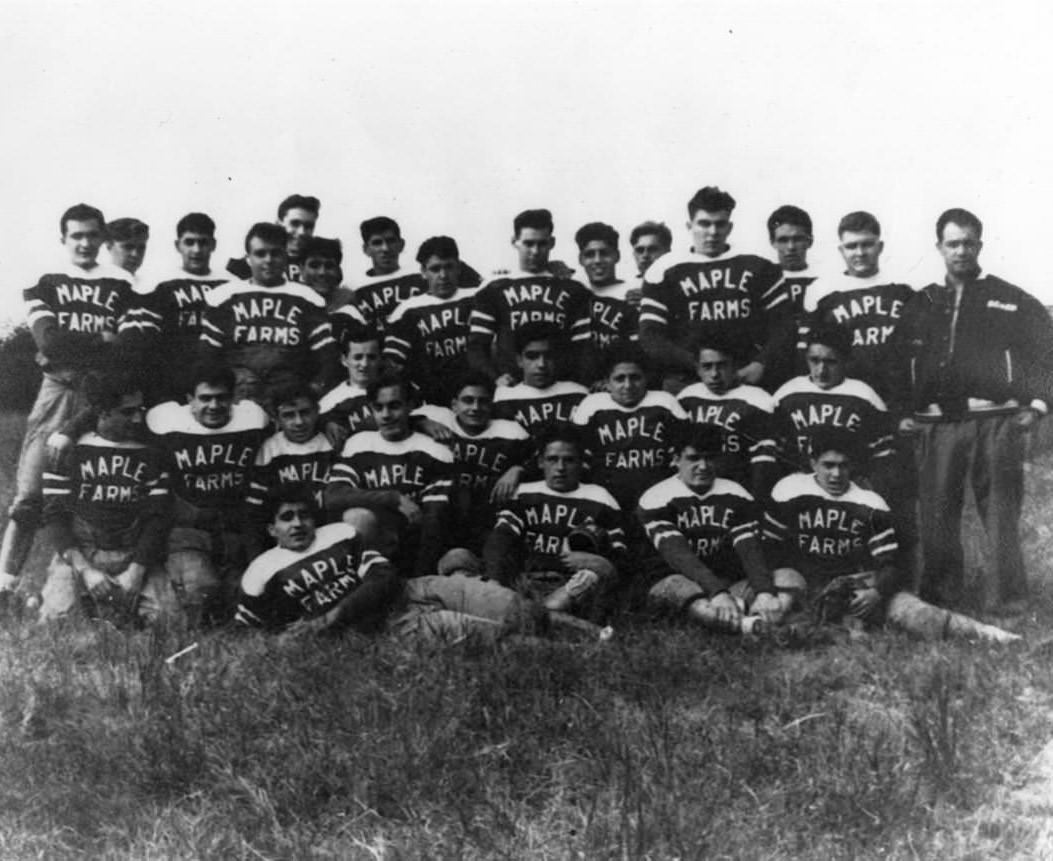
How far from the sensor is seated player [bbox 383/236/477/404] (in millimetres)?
5762

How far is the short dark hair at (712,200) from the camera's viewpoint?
→ 5.58 metres

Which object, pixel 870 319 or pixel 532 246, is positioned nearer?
pixel 870 319

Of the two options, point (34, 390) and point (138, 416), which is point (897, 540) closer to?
point (138, 416)

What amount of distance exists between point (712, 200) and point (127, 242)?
308 cm

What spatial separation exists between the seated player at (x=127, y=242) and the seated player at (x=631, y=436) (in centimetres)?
259

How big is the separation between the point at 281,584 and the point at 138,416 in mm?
1193

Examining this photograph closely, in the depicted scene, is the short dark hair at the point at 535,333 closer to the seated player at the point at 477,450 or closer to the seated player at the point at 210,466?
the seated player at the point at 477,450

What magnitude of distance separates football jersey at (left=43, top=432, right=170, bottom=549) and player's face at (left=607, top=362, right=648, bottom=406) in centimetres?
225

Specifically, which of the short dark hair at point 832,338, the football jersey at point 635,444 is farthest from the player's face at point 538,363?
the short dark hair at point 832,338

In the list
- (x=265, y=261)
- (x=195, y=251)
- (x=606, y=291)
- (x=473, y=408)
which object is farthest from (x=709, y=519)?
(x=195, y=251)

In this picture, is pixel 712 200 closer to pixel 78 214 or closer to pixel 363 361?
pixel 363 361

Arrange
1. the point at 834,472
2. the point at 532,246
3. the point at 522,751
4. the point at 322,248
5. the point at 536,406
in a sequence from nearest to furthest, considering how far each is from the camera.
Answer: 1. the point at 522,751
2. the point at 834,472
3. the point at 536,406
4. the point at 532,246
5. the point at 322,248

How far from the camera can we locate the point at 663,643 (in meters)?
4.54

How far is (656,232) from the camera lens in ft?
19.7
